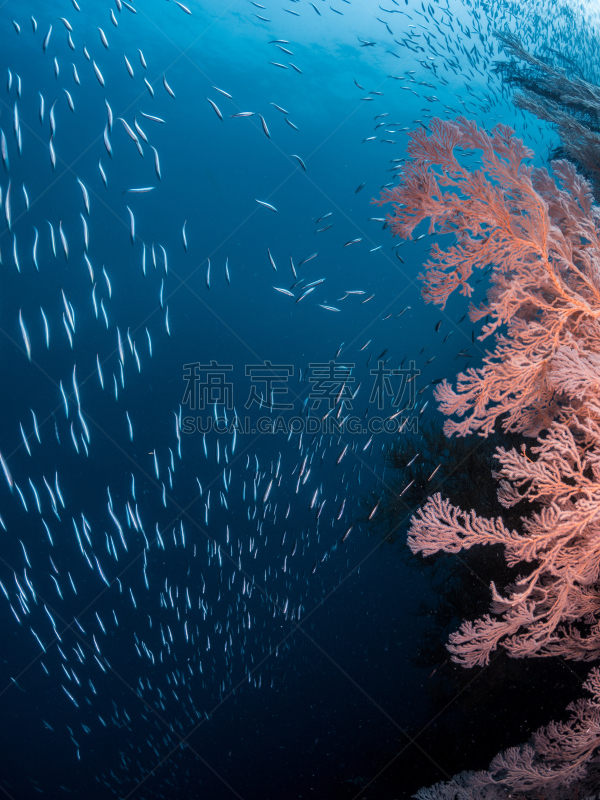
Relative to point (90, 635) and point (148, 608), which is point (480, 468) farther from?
point (148, 608)

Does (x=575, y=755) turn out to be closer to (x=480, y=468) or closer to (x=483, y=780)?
(x=483, y=780)

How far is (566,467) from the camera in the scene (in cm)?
209

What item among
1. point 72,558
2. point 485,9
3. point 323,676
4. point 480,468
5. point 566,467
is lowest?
point 72,558

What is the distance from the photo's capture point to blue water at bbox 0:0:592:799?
13141 millimetres

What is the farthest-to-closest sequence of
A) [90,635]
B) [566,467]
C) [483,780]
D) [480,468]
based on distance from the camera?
[90,635] < [480,468] < [483,780] < [566,467]

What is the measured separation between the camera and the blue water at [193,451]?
517 inches

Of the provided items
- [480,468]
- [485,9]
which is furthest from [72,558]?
[485,9]

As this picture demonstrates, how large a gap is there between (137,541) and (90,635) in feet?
14.9

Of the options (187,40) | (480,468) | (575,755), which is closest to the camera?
(575,755)

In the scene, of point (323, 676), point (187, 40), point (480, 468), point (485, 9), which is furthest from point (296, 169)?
point (323, 676)

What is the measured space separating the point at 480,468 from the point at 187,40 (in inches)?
1011

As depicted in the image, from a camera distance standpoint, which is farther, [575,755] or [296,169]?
[296,169]

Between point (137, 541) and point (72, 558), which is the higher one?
point (137, 541)

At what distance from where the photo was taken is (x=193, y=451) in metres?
26.1
